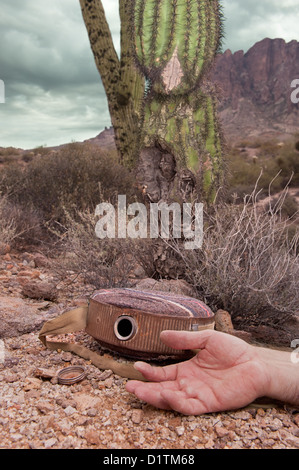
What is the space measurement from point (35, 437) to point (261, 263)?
2.33 m

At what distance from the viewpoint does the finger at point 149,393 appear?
2141 millimetres

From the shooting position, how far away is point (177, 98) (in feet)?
13.6

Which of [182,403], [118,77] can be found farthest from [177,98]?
[118,77]

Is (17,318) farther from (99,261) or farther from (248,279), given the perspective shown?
(248,279)

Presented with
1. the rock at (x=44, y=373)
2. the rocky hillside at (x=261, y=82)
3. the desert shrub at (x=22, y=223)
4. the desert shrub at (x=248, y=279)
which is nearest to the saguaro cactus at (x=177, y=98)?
the desert shrub at (x=248, y=279)

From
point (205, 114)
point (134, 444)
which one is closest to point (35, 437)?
point (134, 444)

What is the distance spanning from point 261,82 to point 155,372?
3257 inches

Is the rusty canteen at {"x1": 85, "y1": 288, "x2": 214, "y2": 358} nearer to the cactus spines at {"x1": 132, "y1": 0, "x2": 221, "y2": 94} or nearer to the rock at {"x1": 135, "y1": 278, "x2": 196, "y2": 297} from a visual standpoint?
the rock at {"x1": 135, "y1": 278, "x2": 196, "y2": 297}

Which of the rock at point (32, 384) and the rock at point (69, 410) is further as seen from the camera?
the rock at point (32, 384)

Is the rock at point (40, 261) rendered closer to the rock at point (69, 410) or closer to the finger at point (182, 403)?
the rock at point (69, 410)

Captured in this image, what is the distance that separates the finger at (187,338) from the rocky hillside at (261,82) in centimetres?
5108

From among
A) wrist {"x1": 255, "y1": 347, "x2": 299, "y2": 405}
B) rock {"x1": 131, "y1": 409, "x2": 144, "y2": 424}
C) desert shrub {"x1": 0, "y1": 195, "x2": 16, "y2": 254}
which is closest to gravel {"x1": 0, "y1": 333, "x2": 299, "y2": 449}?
rock {"x1": 131, "y1": 409, "x2": 144, "y2": 424}

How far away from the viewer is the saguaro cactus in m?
4.11

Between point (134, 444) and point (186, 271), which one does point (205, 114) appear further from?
point (134, 444)
